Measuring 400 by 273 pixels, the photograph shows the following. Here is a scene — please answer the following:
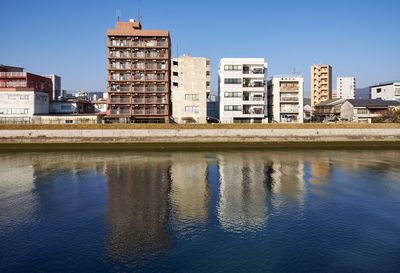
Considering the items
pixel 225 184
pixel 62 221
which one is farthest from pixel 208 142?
pixel 62 221

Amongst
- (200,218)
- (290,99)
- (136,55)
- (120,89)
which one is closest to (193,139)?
(120,89)

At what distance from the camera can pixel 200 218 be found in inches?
835

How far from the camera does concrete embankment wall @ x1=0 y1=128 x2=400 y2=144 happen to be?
56188 mm

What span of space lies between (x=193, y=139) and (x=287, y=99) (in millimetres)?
28188

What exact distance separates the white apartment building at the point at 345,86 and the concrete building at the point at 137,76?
13011 cm

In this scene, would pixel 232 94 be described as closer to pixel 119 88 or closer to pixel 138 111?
pixel 138 111

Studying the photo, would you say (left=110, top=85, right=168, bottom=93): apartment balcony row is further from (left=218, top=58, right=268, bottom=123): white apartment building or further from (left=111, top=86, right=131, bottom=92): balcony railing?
(left=218, top=58, right=268, bottom=123): white apartment building

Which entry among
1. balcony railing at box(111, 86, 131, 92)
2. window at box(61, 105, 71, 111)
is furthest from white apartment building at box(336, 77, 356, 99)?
window at box(61, 105, 71, 111)

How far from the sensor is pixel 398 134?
197 feet

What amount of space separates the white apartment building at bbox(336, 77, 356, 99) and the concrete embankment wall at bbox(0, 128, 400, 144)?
4908 inches

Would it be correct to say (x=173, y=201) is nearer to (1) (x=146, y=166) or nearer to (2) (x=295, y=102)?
(1) (x=146, y=166)

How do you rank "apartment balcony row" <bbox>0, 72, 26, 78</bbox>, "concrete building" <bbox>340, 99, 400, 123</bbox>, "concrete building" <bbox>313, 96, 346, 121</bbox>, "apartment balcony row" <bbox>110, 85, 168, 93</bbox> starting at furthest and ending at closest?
1. "concrete building" <bbox>313, 96, 346, 121</bbox>
2. "concrete building" <bbox>340, 99, 400, 123</bbox>
3. "apartment balcony row" <bbox>0, 72, 26, 78</bbox>
4. "apartment balcony row" <bbox>110, 85, 168, 93</bbox>

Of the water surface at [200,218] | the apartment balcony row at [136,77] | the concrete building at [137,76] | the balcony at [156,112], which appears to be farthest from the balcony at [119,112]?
the water surface at [200,218]

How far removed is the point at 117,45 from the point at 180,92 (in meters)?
15.9
